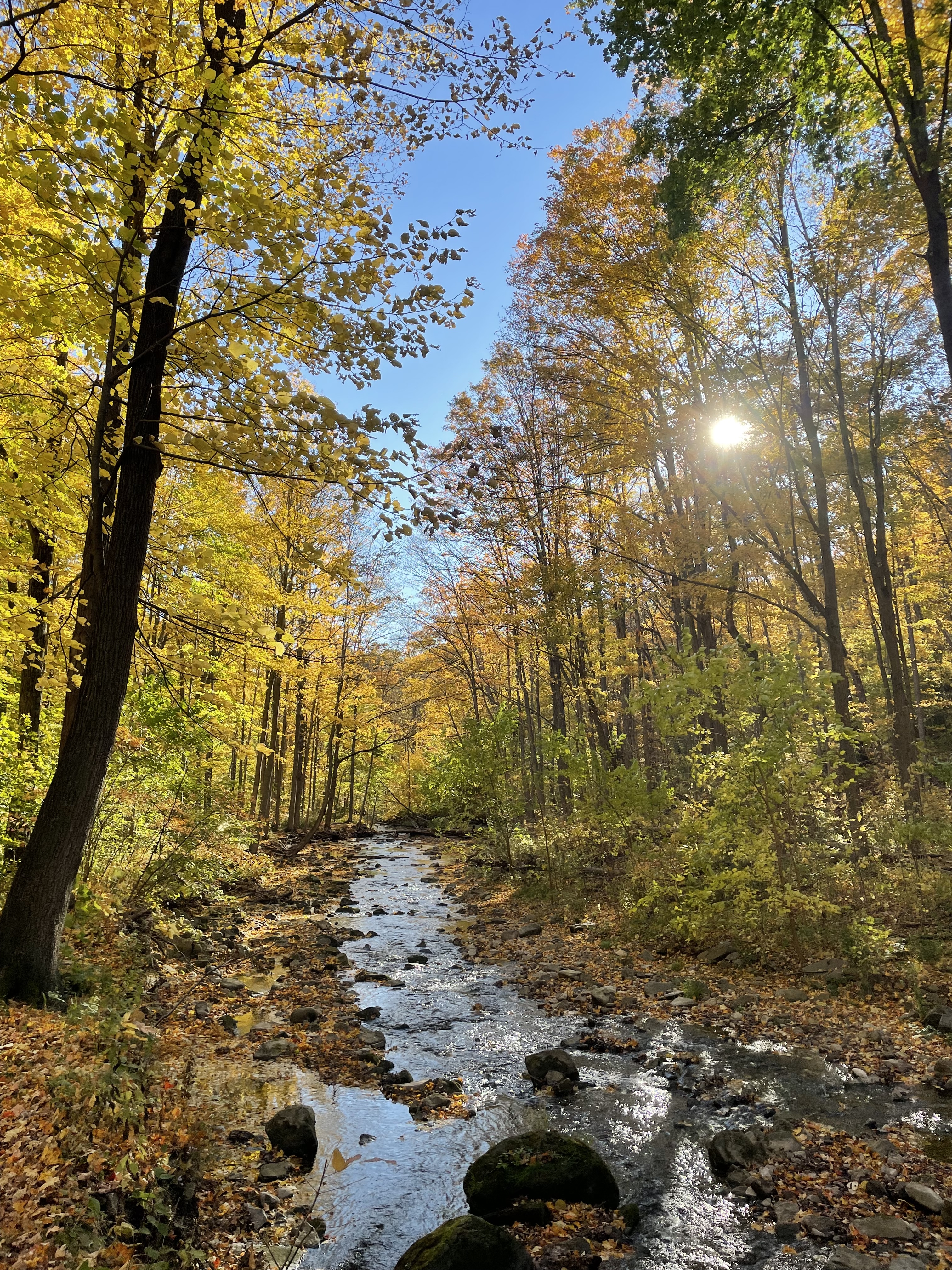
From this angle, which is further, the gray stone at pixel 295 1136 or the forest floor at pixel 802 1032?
the gray stone at pixel 295 1136

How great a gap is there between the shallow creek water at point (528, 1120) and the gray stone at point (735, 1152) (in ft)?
0.32

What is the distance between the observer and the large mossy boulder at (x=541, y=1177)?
12.4 feet

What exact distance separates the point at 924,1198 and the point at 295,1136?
3.66 m

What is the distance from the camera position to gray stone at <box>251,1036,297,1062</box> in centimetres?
566

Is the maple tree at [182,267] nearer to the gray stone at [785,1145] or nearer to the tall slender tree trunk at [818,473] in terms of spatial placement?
the gray stone at [785,1145]

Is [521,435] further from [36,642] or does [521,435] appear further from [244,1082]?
[244,1082]

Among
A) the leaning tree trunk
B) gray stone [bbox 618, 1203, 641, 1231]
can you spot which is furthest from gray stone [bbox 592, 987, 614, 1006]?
the leaning tree trunk

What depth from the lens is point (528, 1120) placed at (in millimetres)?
4812

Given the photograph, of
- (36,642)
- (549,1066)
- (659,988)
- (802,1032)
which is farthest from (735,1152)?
(36,642)

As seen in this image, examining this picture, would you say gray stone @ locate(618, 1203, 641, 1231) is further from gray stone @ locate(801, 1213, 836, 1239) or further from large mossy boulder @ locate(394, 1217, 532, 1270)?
gray stone @ locate(801, 1213, 836, 1239)

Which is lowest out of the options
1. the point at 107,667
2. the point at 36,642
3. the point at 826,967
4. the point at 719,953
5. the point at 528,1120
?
the point at 528,1120

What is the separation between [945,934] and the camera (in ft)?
21.1

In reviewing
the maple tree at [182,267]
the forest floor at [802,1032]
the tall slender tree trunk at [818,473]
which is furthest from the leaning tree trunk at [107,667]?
the tall slender tree trunk at [818,473]

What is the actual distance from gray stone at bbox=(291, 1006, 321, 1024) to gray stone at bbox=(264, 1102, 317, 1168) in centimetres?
219
